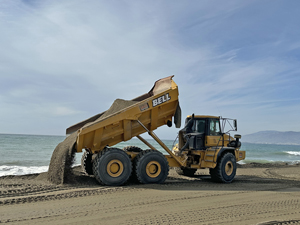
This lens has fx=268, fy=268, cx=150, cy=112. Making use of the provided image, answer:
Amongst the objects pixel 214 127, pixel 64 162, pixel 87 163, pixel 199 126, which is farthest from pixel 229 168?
pixel 64 162

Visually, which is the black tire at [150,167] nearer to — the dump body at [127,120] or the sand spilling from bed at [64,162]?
the dump body at [127,120]

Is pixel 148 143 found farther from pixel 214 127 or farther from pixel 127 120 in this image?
pixel 214 127

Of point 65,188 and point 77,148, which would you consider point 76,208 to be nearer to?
point 65,188

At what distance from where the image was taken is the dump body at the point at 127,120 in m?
7.98

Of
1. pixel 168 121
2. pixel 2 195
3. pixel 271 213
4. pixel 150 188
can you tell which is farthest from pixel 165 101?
pixel 2 195

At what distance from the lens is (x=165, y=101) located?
346 inches

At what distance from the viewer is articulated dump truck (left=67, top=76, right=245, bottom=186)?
8.00m

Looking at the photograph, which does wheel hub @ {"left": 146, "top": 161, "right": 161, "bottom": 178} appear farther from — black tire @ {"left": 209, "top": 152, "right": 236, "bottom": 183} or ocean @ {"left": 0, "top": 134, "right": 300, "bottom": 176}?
black tire @ {"left": 209, "top": 152, "right": 236, "bottom": 183}

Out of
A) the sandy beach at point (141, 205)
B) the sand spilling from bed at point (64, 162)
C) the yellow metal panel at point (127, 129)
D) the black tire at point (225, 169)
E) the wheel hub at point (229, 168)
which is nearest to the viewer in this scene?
the sandy beach at point (141, 205)

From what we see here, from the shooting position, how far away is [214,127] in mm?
10133

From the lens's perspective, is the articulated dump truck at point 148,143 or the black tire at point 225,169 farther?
the black tire at point 225,169

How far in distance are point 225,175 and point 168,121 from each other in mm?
2821

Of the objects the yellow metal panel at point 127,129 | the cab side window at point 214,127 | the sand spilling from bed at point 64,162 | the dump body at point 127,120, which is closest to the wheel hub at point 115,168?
the dump body at point 127,120

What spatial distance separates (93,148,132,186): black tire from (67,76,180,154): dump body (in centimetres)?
52
